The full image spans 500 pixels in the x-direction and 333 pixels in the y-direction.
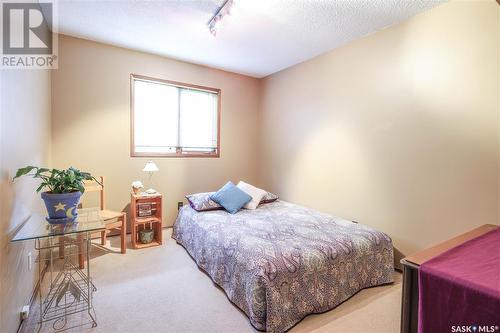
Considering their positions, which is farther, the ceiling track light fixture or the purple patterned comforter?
the ceiling track light fixture

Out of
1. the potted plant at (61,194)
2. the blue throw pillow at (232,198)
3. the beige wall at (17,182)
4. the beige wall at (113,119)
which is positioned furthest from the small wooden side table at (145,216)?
the potted plant at (61,194)

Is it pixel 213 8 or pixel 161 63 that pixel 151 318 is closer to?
pixel 213 8

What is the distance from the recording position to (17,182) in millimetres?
1747

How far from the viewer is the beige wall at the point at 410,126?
2.10 m

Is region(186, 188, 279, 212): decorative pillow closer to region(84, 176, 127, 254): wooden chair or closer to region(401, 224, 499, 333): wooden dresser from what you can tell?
region(84, 176, 127, 254): wooden chair

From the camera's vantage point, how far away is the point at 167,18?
8.50ft

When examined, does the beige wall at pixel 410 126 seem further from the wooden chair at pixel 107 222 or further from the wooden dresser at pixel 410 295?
the wooden chair at pixel 107 222

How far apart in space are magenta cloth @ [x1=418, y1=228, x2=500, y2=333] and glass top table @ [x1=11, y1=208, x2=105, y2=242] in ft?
6.50

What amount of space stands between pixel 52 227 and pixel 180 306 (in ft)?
3.76


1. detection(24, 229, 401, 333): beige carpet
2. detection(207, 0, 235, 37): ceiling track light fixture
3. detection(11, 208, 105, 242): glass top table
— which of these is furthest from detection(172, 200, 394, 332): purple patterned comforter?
detection(207, 0, 235, 37): ceiling track light fixture

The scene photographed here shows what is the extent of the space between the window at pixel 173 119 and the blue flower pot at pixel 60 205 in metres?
1.82

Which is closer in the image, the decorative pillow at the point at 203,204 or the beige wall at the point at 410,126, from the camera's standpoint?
the beige wall at the point at 410,126

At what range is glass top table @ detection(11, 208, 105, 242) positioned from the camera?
5.03 feet

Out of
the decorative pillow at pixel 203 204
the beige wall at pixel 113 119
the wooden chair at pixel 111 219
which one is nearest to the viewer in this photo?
the wooden chair at pixel 111 219
